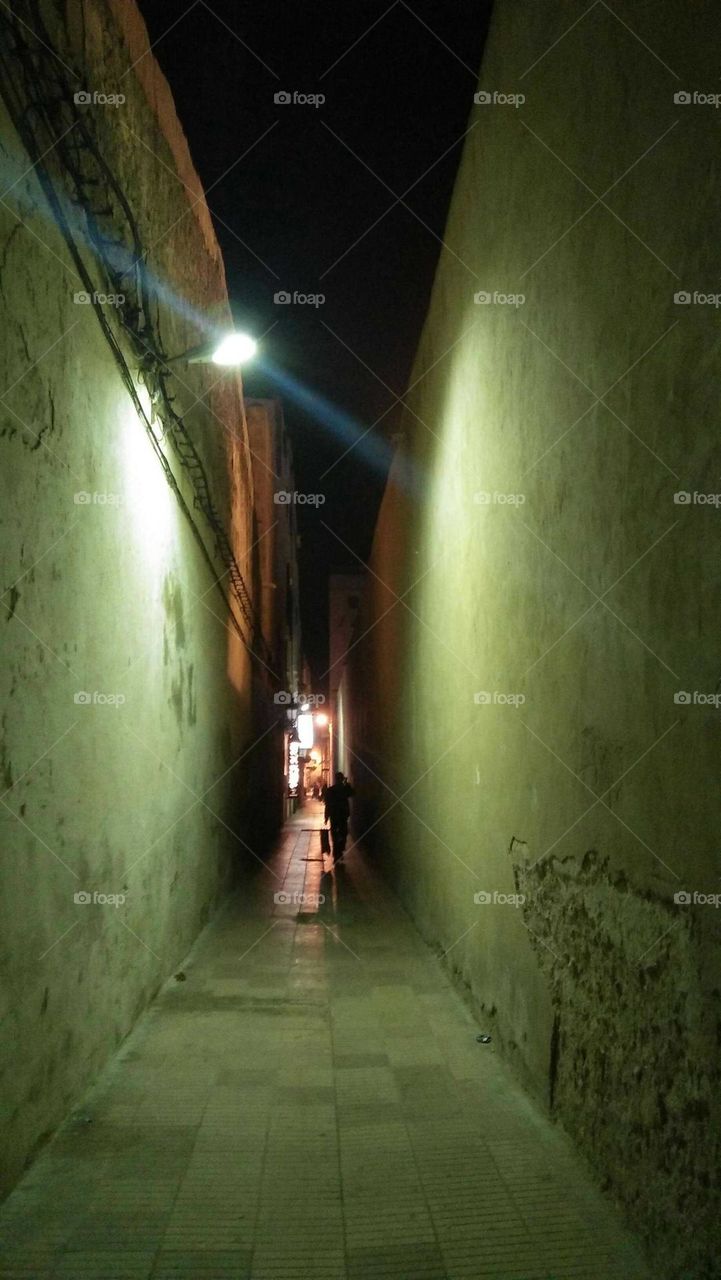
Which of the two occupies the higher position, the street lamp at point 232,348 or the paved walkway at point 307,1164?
the street lamp at point 232,348

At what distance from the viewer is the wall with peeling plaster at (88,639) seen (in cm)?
326

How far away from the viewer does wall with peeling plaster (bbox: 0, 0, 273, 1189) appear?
3262 mm

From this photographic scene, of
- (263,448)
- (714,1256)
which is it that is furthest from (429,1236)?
(263,448)

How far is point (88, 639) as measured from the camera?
4211 millimetres
